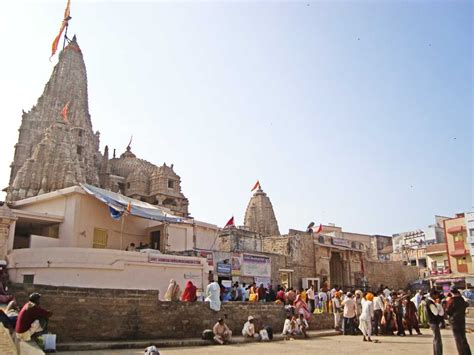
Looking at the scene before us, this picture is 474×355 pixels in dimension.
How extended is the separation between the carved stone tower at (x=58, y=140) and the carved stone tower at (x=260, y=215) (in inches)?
561

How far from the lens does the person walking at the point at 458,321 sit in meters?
7.45

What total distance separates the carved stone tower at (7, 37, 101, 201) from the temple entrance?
63.4 feet

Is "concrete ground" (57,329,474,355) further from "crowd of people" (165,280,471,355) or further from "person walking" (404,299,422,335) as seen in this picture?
"person walking" (404,299,422,335)

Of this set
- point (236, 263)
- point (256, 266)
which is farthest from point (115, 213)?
point (256, 266)

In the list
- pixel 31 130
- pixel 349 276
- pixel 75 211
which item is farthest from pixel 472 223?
pixel 31 130

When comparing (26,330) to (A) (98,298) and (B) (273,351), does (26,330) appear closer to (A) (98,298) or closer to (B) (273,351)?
(A) (98,298)

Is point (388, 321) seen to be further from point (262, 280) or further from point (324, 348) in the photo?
point (262, 280)

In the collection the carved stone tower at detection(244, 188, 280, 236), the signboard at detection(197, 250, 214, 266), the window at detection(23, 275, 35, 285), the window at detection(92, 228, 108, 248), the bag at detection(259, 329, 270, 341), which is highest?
the carved stone tower at detection(244, 188, 280, 236)

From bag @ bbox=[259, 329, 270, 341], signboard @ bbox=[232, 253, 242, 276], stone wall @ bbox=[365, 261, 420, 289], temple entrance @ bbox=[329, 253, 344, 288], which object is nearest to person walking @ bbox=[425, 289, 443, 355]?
bag @ bbox=[259, 329, 270, 341]

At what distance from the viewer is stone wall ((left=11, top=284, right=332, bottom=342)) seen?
10.3m

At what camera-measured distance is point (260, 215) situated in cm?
4147

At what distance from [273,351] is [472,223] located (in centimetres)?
3326

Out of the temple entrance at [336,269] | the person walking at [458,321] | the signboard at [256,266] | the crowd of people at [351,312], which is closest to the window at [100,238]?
the crowd of people at [351,312]

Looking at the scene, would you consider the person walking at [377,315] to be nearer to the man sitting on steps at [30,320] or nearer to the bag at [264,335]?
the bag at [264,335]
